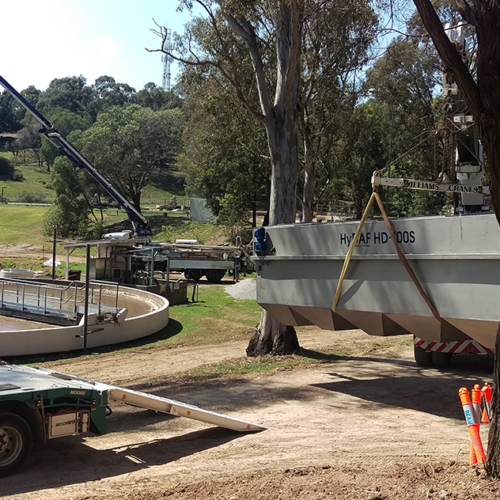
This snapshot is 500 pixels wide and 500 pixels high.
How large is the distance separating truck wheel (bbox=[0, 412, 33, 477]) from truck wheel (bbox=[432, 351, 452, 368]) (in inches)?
338

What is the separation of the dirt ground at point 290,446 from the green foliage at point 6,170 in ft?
340

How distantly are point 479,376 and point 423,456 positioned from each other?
5724 millimetres

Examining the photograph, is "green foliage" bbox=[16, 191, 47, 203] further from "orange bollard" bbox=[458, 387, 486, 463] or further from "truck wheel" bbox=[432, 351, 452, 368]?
"orange bollard" bbox=[458, 387, 486, 463]

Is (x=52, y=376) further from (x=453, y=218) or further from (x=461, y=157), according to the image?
(x=461, y=157)

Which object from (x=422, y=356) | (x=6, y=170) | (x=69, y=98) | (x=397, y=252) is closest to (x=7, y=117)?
(x=69, y=98)

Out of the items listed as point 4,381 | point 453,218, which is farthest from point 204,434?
point 453,218

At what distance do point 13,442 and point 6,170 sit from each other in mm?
111299

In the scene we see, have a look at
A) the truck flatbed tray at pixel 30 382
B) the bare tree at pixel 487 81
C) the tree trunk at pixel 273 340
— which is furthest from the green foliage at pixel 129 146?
the bare tree at pixel 487 81

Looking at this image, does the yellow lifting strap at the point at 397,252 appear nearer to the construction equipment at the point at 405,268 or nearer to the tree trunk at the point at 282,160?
the construction equipment at the point at 405,268

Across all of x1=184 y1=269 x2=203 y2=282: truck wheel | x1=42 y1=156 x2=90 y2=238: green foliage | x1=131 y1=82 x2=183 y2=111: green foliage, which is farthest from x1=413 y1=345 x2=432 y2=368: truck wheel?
x1=131 y1=82 x2=183 y2=111: green foliage

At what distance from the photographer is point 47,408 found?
23.7ft

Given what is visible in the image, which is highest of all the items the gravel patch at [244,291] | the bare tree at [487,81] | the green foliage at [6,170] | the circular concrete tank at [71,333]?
the green foliage at [6,170]

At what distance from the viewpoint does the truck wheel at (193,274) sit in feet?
116

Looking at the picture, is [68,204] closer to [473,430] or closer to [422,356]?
[422,356]
